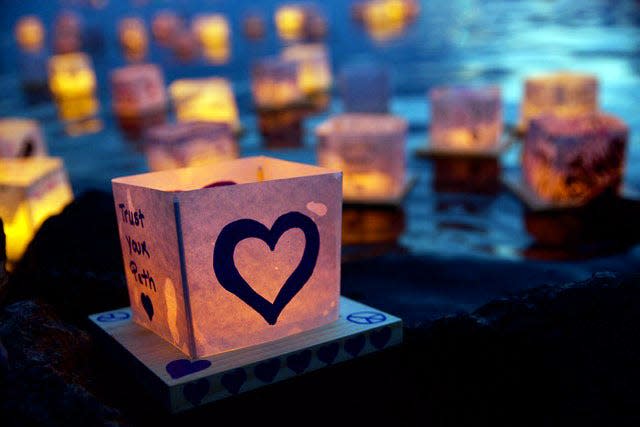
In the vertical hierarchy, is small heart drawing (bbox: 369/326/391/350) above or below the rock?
below

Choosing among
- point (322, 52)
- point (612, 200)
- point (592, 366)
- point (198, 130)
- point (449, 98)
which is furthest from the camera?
point (322, 52)

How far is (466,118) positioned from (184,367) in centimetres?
691

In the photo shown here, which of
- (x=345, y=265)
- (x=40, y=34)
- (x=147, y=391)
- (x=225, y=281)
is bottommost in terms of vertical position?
(x=345, y=265)

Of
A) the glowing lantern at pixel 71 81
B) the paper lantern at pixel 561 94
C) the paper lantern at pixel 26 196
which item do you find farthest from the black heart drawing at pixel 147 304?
the glowing lantern at pixel 71 81

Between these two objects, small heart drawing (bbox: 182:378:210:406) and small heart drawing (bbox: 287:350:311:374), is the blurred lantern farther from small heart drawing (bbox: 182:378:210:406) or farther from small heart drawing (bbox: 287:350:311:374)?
small heart drawing (bbox: 182:378:210:406)

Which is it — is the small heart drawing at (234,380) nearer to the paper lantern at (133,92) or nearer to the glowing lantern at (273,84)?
the glowing lantern at (273,84)

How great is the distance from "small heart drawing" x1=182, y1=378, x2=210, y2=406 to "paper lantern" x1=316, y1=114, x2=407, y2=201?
4.71 metres

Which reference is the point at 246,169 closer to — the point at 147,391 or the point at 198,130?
the point at 147,391

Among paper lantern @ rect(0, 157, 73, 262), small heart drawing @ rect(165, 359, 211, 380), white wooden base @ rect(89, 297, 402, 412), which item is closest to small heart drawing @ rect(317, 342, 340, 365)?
white wooden base @ rect(89, 297, 402, 412)

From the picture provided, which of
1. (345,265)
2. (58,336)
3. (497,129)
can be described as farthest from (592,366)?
(497,129)

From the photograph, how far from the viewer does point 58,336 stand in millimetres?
2543

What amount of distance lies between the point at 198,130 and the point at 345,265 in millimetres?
3224

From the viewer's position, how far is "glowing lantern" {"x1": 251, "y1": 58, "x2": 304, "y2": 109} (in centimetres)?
1259

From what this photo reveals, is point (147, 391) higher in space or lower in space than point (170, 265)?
lower
